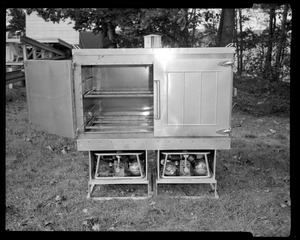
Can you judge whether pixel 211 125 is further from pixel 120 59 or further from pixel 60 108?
pixel 60 108

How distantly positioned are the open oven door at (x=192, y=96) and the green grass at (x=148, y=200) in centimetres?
79

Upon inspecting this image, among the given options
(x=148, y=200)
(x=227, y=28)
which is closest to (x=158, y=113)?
(x=148, y=200)

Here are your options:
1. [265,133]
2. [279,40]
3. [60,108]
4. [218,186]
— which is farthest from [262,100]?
[60,108]

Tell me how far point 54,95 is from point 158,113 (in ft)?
3.82

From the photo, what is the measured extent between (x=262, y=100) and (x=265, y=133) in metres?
2.36

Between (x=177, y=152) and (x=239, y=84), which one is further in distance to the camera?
(x=239, y=84)

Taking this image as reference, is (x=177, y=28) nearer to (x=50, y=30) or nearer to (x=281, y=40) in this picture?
(x=281, y=40)

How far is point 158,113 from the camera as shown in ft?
11.0

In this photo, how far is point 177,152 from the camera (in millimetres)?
3654

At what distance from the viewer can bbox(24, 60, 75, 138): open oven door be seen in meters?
3.35

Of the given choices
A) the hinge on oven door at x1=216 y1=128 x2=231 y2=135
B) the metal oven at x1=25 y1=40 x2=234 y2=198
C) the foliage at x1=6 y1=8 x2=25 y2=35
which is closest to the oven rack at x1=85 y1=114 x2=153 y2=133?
the metal oven at x1=25 y1=40 x2=234 y2=198

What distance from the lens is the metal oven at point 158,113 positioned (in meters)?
3.27

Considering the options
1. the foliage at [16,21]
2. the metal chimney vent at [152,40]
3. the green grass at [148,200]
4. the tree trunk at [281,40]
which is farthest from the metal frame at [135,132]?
the foliage at [16,21]

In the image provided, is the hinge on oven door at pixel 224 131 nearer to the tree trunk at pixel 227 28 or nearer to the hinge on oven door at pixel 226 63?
the hinge on oven door at pixel 226 63
